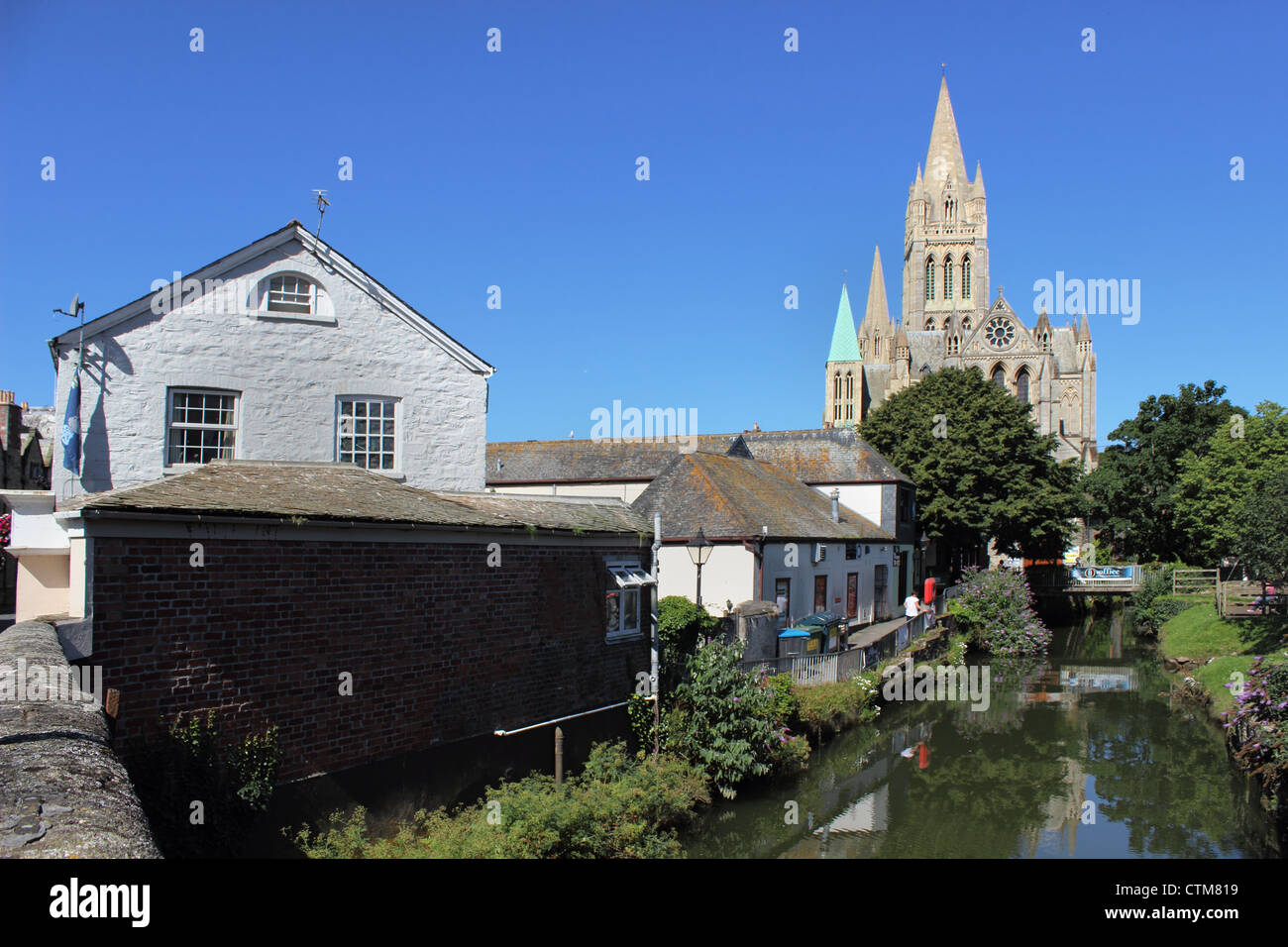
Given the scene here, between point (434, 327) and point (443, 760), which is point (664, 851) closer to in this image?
point (443, 760)

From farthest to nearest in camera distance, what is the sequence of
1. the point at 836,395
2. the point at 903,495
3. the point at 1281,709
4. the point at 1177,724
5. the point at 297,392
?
the point at 836,395 < the point at 903,495 < the point at 1177,724 < the point at 297,392 < the point at 1281,709

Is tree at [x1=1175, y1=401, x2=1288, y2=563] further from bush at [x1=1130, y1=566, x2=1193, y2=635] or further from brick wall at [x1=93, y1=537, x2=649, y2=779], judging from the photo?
brick wall at [x1=93, y1=537, x2=649, y2=779]

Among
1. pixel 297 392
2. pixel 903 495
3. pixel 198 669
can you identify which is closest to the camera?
pixel 198 669

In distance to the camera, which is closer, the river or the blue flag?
the river

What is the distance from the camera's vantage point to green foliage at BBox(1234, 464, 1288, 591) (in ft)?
74.3

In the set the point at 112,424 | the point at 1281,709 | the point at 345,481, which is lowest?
the point at 1281,709

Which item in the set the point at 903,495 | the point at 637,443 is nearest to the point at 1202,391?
the point at 903,495

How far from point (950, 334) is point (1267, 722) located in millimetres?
92484

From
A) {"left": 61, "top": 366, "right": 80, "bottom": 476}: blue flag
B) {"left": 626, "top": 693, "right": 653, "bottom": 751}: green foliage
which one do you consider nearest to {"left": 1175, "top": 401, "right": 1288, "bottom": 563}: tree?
{"left": 626, "top": 693, "right": 653, "bottom": 751}: green foliage

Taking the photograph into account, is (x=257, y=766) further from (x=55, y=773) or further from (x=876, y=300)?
(x=876, y=300)

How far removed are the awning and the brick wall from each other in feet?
3.81

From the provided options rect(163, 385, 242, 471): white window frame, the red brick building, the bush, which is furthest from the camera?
the bush

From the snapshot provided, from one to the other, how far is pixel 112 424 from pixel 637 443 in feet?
92.9

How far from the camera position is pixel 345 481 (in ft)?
36.7
